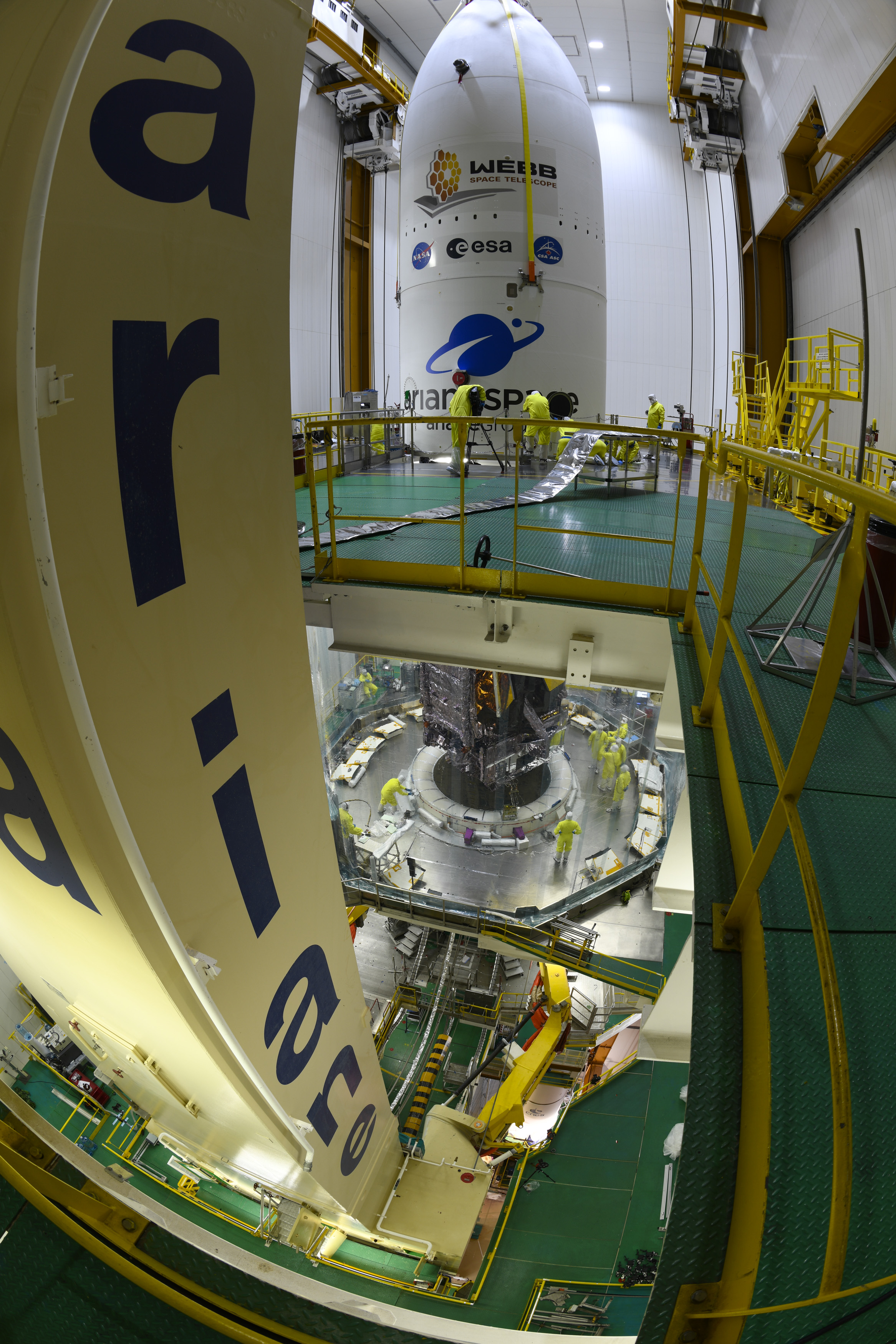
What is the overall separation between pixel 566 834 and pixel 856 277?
12414 mm

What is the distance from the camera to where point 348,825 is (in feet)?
33.2

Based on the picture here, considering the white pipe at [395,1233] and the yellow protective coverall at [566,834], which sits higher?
the yellow protective coverall at [566,834]

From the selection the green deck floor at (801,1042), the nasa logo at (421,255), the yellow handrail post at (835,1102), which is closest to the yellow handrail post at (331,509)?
the green deck floor at (801,1042)

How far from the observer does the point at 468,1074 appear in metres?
8.69

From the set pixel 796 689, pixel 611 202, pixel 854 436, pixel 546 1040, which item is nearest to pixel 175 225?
pixel 796 689

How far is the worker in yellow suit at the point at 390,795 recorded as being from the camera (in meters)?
10.2

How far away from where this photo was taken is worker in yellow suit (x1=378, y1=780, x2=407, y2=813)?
10219 millimetres

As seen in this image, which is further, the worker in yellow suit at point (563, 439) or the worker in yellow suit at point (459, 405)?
the worker in yellow suit at point (563, 439)

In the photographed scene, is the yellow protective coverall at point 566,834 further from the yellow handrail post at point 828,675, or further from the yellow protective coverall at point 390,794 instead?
the yellow handrail post at point 828,675

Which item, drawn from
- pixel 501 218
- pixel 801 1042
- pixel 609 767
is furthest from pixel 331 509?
pixel 609 767

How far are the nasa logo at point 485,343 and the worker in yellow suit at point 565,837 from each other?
21.6 feet

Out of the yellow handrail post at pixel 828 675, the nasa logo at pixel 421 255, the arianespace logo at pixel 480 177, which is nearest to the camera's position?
the yellow handrail post at pixel 828 675

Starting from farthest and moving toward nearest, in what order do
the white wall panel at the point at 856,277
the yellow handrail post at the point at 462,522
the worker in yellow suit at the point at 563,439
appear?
the white wall panel at the point at 856,277
the worker in yellow suit at the point at 563,439
the yellow handrail post at the point at 462,522

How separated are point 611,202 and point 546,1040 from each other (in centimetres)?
2172
